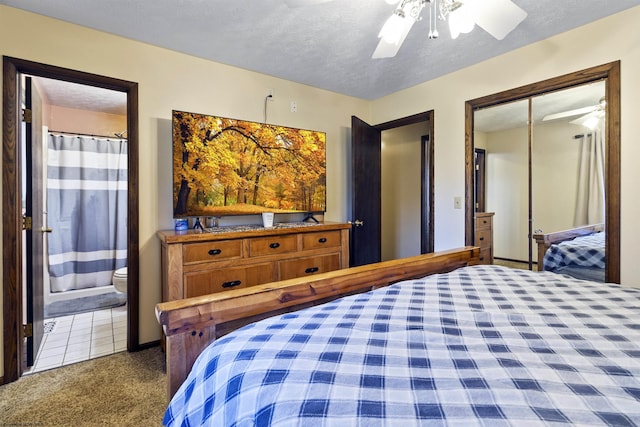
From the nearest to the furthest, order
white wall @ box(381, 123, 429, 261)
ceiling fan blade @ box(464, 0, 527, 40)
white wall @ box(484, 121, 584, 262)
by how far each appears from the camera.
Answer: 1. ceiling fan blade @ box(464, 0, 527, 40)
2. white wall @ box(484, 121, 584, 262)
3. white wall @ box(381, 123, 429, 261)

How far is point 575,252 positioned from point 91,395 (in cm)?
339

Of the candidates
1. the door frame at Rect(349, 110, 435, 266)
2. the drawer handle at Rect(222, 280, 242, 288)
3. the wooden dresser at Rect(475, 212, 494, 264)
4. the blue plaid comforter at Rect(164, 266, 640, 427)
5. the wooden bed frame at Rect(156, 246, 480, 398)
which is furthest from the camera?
the door frame at Rect(349, 110, 435, 266)

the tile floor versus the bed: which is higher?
the bed

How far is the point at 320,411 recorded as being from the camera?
1.85ft

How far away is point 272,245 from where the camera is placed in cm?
248

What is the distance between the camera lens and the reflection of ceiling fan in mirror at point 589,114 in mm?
2152

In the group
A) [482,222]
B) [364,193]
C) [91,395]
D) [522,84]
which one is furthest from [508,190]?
[91,395]

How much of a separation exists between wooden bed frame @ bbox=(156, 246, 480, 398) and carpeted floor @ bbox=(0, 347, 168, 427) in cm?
79

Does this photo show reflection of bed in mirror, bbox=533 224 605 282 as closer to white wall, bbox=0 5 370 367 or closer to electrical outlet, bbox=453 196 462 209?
electrical outlet, bbox=453 196 462 209

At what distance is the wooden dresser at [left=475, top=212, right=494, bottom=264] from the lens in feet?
9.26

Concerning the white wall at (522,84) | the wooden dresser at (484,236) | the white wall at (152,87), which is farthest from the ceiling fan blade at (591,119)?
the white wall at (152,87)

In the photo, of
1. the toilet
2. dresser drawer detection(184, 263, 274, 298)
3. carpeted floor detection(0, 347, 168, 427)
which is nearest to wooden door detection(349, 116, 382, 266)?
dresser drawer detection(184, 263, 274, 298)

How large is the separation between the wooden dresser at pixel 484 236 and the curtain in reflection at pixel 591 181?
2.07 feet

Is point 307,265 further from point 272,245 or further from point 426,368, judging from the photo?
point 426,368
